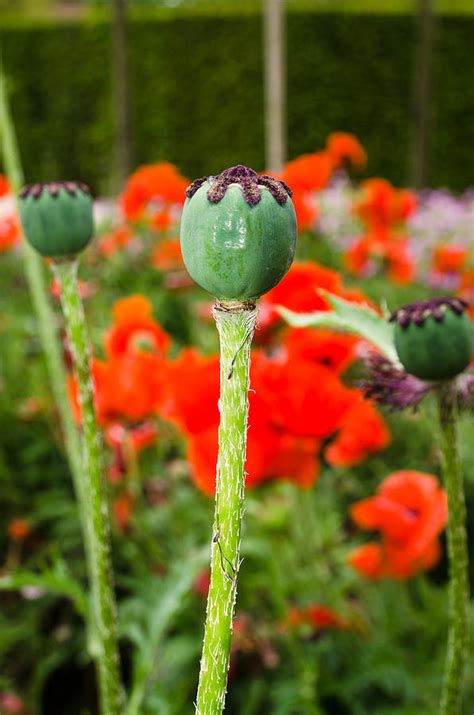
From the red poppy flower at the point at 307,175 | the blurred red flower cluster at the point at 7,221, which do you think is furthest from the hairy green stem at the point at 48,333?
the red poppy flower at the point at 307,175

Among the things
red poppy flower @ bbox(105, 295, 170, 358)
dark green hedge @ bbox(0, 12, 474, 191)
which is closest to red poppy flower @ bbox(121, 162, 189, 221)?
red poppy flower @ bbox(105, 295, 170, 358)

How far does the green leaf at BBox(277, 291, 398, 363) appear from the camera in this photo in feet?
1.93

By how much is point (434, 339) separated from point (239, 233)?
244mm

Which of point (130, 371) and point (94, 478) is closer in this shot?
point (94, 478)

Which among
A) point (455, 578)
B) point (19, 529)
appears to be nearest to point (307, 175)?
point (19, 529)

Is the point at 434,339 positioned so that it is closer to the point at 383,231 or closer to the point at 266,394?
the point at 266,394

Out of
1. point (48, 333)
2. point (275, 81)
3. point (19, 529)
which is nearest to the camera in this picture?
point (48, 333)

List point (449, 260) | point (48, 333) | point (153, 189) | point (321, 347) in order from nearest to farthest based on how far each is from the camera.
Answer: point (48, 333), point (321, 347), point (153, 189), point (449, 260)

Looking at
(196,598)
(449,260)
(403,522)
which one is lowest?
(196,598)

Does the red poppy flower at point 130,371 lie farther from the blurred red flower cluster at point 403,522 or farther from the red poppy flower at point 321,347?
the blurred red flower cluster at point 403,522

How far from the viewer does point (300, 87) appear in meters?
9.76

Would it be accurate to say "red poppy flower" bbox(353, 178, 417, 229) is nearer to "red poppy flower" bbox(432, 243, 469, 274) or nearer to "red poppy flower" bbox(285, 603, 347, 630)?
"red poppy flower" bbox(432, 243, 469, 274)

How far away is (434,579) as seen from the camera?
6.77 feet

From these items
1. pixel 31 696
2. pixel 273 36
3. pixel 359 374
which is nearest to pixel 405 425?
pixel 359 374
